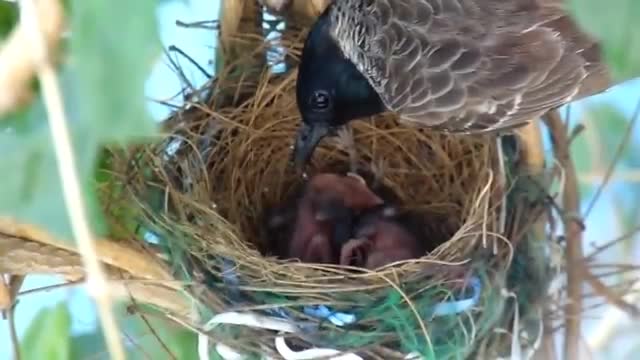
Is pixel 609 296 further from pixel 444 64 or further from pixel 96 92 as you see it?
pixel 96 92

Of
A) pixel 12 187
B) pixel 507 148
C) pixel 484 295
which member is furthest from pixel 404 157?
pixel 12 187

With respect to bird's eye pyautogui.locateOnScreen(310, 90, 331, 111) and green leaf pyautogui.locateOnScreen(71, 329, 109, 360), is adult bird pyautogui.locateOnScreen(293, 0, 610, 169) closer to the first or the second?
bird's eye pyautogui.locateOnScreen(310, 90, 331, 111)

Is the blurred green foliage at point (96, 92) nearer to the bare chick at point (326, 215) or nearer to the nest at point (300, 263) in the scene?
the nest at point (300, 263)

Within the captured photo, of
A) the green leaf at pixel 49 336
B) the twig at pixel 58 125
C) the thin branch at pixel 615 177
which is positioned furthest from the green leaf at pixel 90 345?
the twig at pixel 58 125

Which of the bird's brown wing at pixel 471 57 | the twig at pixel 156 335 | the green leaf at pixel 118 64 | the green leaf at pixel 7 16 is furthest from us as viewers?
the twig at pixel 156 335

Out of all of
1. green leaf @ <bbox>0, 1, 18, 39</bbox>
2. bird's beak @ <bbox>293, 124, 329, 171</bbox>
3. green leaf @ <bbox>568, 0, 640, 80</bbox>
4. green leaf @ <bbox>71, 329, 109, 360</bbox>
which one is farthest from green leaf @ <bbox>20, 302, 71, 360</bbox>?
bird's beak @ <bbox>293, 124, 329, 171</bbox>

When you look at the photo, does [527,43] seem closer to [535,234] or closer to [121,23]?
[535,234]

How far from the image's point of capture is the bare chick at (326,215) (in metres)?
1.20

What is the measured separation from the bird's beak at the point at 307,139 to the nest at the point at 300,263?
59 millimetres

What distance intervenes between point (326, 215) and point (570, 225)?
0.31 meters

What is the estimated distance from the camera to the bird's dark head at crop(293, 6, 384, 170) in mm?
1085

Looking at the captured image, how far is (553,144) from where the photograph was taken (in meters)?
1.04

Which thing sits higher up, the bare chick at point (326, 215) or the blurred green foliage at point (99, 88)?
the blurred green foliage at point (99, 88)

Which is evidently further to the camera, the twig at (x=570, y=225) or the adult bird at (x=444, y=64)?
the twig at (x=570, y=225)
